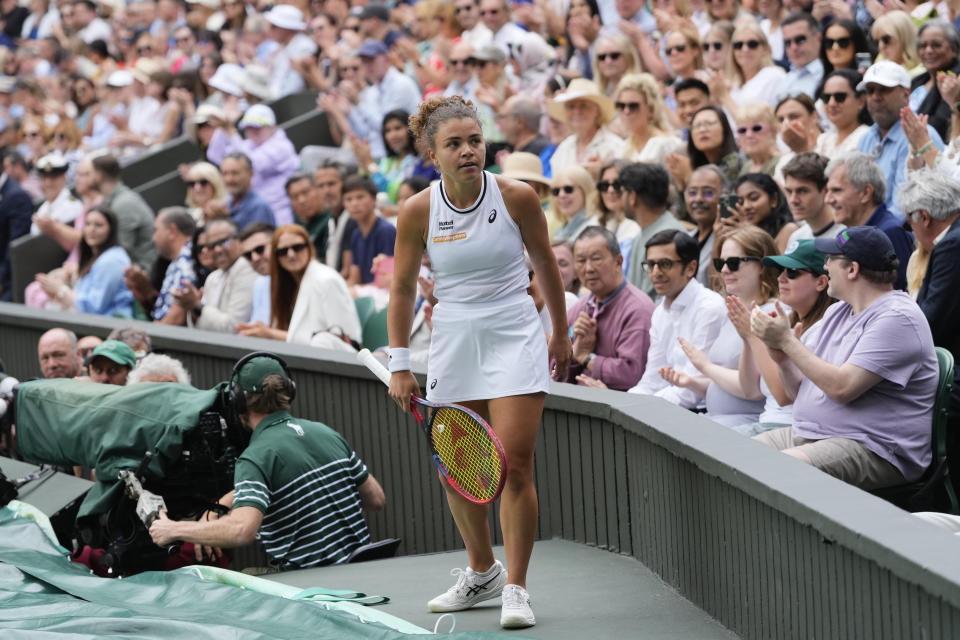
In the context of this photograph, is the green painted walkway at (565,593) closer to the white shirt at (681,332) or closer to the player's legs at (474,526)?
the player's legs at (474,526)

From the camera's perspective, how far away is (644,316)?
23.7 feet

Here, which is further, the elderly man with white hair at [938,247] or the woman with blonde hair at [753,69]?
the woman with blonde hair at [753,69]

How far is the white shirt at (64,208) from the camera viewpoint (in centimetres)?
1380

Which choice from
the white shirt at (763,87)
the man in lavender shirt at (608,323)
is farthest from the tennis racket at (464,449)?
the white shirt at (763,87)

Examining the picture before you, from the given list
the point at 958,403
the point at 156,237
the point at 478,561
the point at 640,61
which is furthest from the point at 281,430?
the point at 640,61

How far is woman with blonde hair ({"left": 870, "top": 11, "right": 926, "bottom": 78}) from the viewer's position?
8.70m

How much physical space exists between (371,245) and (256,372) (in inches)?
169

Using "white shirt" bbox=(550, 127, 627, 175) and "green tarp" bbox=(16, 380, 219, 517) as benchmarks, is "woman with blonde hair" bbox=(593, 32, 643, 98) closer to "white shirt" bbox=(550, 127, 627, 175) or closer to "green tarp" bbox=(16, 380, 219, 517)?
"white shirt" bbox=(550, 127, 627, 175)

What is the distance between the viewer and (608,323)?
7.30 metres

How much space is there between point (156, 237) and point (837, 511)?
8.04 meters

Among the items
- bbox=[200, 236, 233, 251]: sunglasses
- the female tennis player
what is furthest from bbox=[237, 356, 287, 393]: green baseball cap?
bbox=[200, 236, 233, 251]: sunglasses

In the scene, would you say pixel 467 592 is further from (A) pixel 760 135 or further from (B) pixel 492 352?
(A) pixel 760 135

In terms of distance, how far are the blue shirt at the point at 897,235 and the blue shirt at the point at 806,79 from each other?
2.81 meters

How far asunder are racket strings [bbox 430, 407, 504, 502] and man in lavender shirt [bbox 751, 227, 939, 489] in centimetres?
132
